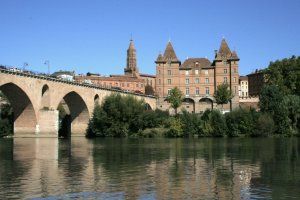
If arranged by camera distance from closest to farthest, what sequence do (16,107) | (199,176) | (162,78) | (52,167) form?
(199,176) → (52,167) → (16,107) → (162,78)

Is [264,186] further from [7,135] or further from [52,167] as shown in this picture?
[7,135]

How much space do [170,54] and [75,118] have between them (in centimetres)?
3827

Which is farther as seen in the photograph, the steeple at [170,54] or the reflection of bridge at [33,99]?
the steeple at [170,54]

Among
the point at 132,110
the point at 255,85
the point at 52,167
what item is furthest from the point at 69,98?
the point at 255,85

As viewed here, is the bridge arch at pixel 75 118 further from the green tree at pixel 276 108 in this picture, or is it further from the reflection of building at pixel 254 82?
the reflection of building at pixel 254 82

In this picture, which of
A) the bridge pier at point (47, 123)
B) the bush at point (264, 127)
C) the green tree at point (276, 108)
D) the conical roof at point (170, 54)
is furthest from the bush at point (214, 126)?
the conical roof at point (170, 54)

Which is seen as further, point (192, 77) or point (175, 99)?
point (192, 77)

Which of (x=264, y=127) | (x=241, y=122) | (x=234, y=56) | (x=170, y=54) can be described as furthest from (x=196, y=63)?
(x=264, y=127)

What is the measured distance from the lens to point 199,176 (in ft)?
80.9

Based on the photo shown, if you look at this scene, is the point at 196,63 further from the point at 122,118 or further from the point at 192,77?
the point at 122,118

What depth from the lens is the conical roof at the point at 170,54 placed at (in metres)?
121

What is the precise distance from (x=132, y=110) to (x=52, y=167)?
5628 cm

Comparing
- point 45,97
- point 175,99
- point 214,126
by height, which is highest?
point 175,99

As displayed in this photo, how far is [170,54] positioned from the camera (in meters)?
121
